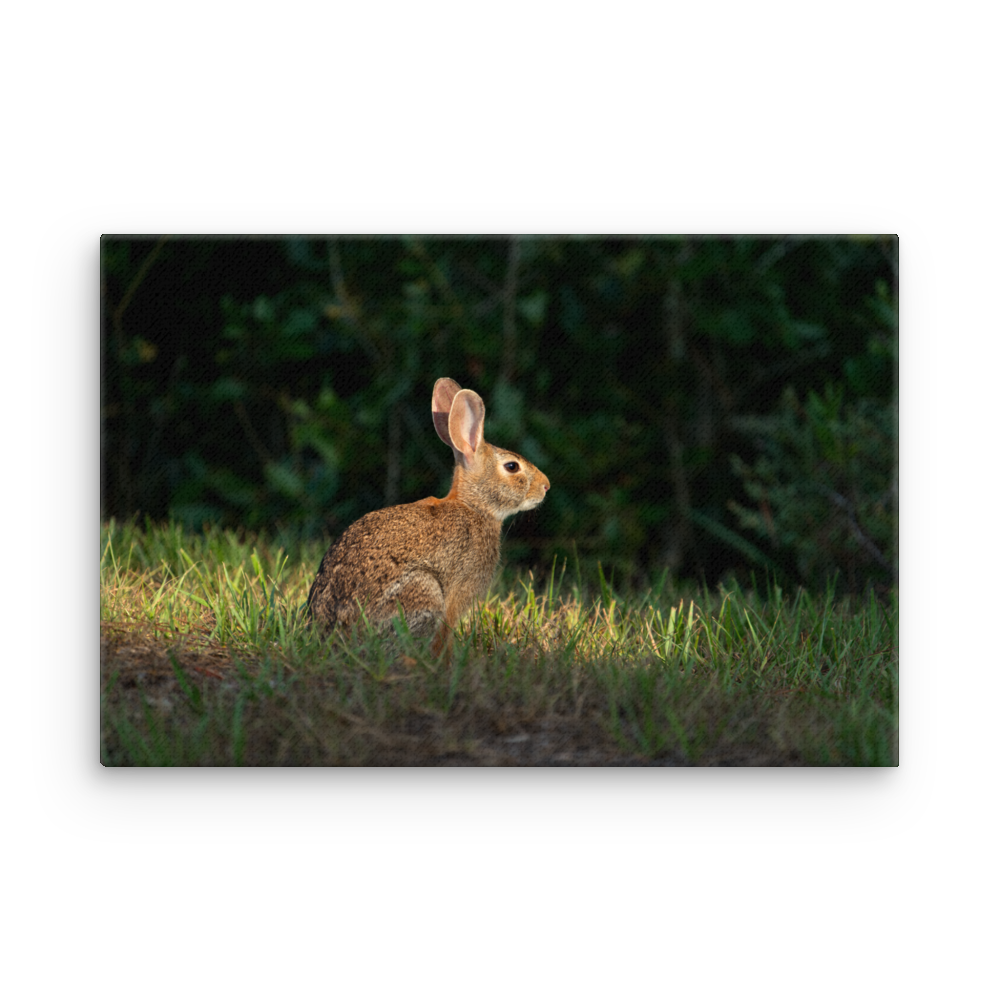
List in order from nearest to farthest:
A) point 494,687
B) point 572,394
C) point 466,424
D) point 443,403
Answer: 1. point 494,687
2. point 466,424
3. point 443,403
4. point 572,394

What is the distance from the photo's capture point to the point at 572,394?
772 centimetres

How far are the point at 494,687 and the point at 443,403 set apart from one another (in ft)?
5.55

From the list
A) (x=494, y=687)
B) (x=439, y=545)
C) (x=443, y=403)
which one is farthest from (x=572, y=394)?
(x=494, y=687)

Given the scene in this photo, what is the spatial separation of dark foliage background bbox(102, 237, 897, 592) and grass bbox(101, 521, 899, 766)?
0.91 meters

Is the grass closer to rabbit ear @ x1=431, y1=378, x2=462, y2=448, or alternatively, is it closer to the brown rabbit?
the brown rabbit

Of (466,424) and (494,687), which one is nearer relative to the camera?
(494,687)

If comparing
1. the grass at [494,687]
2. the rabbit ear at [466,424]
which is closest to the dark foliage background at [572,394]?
the rabbit ear at [466,424]

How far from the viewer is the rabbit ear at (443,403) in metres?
6.16

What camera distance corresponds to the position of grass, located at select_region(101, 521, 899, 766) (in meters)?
4.93

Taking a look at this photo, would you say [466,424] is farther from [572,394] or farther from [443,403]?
[572,394]

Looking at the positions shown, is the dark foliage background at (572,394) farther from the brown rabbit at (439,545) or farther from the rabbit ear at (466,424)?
the rabbit ear at (466,424)

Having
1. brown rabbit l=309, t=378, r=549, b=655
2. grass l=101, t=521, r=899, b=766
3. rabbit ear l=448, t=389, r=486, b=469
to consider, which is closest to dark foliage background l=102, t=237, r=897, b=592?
brown rabbit l=309, t=378, r=549, b=655

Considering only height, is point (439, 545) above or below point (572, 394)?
below

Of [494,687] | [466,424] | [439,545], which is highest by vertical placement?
[466,424]
